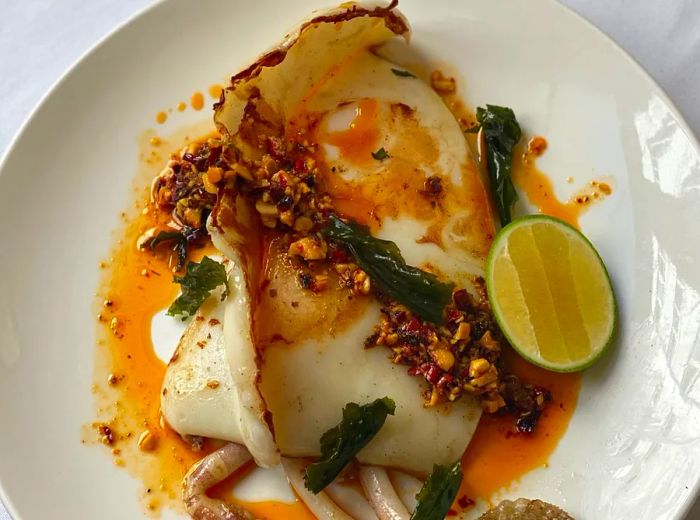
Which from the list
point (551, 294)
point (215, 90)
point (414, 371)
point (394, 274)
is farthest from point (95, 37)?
point (551, 294)

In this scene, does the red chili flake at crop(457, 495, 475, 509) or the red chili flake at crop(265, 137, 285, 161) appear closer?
the red chili flake at crop(457, 495, 475, 509)

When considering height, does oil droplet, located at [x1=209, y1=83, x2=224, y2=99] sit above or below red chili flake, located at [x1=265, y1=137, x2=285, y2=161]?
Result: above

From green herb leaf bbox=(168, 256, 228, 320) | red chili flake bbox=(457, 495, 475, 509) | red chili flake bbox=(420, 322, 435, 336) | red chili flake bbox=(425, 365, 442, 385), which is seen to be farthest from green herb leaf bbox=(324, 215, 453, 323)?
red chili flake bbox=(457, 495, 475, 509)

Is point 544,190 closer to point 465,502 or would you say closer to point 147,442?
point 465,502

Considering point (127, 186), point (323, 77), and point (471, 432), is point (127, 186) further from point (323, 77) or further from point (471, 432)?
point (471, 432)

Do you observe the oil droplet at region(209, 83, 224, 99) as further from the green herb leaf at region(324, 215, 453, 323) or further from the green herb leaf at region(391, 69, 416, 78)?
the green herb leaf at region(324, 215, 453, 323)

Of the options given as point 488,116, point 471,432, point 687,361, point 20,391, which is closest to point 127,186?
point 20,391
